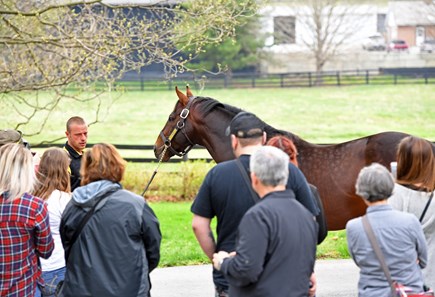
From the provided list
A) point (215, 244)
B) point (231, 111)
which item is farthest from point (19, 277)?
point (231, 111)

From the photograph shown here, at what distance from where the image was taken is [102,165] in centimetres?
496

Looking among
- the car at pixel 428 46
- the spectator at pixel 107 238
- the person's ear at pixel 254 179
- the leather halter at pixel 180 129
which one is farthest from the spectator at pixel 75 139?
the car at pixel 428 46

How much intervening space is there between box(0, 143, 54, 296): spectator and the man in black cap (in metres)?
1.00

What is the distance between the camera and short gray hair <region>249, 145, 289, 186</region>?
4.37 meters

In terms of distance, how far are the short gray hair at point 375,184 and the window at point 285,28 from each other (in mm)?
53010

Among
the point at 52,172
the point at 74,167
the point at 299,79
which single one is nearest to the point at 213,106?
the point at 74,167

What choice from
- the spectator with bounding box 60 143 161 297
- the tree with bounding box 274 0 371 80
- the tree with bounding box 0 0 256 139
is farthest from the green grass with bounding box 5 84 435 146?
the spectator with bounding box 60 143 161 297

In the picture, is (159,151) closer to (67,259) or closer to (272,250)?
(67,259)

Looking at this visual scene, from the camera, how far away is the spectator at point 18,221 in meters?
4.93

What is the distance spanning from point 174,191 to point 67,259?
486 inches

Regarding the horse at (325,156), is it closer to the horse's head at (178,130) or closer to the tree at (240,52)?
the horse's head at (178,130)

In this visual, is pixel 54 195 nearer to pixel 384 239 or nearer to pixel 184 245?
pixel 384 239

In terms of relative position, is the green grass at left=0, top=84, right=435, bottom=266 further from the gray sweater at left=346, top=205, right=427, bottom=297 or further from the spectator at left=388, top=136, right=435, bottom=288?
the gray sweater at left=346, top=205, right=427, bottom=297

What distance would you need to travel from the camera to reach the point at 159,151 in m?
8.76
